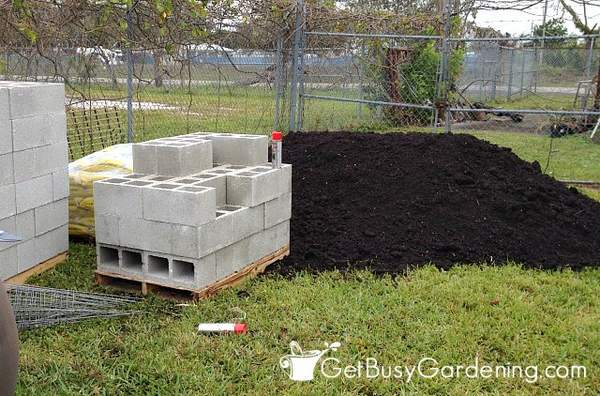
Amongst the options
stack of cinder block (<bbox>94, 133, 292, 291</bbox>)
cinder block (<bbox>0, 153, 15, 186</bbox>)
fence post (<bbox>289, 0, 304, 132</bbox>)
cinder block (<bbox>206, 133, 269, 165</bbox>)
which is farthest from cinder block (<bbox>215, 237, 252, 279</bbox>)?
fence post (<bbox>289, 0, 304, 132</bbox>)

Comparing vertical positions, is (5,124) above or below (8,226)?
above

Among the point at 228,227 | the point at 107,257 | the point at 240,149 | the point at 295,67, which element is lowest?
the point at 107,257

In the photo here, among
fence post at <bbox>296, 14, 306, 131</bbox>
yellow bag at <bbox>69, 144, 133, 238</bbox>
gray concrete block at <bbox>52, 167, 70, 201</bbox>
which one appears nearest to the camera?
gray concrete block at <bbox>52, 167, 70, 201</bbox>

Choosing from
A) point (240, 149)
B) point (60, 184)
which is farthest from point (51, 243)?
point (240, 149)

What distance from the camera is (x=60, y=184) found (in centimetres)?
501

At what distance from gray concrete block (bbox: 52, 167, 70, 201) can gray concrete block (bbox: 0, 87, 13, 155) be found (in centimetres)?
54

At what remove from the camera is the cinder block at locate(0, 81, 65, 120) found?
4.50 meters

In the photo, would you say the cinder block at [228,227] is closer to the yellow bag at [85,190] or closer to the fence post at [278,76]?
the yellow bag at [85,190]

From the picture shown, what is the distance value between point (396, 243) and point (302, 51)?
649 cm

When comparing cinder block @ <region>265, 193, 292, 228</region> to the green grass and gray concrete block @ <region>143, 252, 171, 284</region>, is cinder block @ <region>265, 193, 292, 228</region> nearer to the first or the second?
the green grass

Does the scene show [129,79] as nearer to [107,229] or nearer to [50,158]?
[50,158]

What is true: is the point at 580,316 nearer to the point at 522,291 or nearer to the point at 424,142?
the point at 522,291

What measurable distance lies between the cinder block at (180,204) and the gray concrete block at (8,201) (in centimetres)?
99

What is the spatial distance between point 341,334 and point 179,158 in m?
1.83
